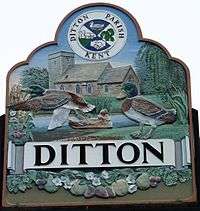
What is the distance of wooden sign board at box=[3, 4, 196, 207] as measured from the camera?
1267 centimetres

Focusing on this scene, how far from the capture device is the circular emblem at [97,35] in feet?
45.6

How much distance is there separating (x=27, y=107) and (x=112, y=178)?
94.5 inches

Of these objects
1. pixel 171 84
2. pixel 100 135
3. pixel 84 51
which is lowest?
pixel 100 135

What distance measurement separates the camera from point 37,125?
43.8 feet

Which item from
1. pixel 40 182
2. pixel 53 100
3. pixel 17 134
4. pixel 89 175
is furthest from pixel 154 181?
pixel 17 134

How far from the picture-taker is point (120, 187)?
12.6 m

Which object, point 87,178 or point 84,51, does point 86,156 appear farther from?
point 84,51

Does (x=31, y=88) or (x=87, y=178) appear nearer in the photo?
(x=87, y=178)

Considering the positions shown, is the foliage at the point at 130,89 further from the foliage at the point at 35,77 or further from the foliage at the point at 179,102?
the foliage at the point at 35,77

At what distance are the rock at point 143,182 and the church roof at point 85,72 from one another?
2.39 meters

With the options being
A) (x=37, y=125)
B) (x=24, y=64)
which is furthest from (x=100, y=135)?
(x=24, y=64)

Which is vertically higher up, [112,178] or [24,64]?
[24,64]

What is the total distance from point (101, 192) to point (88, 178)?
1.31 ft

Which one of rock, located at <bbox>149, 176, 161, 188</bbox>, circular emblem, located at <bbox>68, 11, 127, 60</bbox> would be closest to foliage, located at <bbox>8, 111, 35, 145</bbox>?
circular emblem, located at <bbox>68, 11, 127, 60</bbox>
